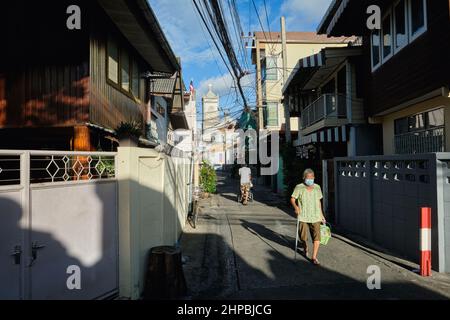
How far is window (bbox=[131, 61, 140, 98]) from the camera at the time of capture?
10844 mm

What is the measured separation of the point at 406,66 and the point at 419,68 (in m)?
0.69

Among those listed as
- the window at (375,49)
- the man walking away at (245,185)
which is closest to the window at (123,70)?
the man walking away at (245,185)

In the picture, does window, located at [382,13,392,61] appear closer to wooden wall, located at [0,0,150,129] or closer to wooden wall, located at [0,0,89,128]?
wooden wall, located at [0,0,150,129]

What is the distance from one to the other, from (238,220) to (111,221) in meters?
7.33

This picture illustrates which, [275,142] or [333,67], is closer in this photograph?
[333,67]

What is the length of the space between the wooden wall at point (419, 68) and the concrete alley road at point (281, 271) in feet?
14.0

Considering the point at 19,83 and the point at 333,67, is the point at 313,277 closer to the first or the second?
the point at 19,83

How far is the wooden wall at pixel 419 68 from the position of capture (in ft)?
26.0

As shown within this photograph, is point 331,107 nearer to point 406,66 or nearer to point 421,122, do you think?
point 421,122

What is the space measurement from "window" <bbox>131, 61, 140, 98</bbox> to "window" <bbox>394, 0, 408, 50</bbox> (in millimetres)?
7613

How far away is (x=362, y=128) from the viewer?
546 inches

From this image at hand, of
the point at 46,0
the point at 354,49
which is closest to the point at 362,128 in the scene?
the point at 354,49

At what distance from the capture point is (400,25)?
10.2 meters

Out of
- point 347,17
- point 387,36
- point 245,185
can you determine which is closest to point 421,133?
point 387,36
